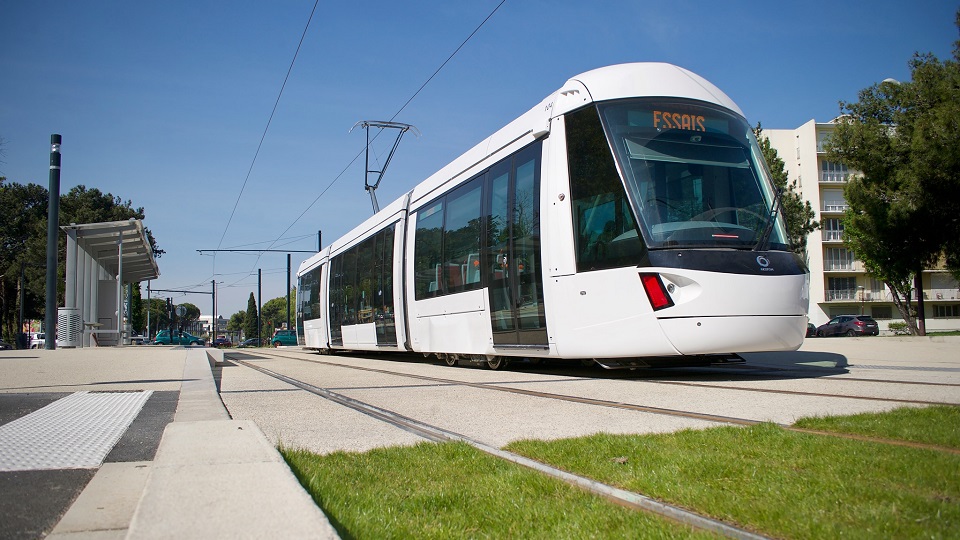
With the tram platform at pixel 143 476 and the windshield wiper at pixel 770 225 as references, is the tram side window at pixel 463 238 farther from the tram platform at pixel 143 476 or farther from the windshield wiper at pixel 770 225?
the tram platform at pixel 143 476

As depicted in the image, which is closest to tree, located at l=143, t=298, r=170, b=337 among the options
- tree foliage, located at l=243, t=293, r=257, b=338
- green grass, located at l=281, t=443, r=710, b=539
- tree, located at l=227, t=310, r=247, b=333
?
tree foliage, located at l=243, t=293, r=257, b=338

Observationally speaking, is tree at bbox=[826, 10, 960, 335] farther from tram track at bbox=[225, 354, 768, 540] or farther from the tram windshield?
tram track at bbox=[225, 354, 768, 540]

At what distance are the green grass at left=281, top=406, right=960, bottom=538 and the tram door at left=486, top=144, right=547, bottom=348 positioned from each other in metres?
4.96

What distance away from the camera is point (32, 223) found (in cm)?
5644

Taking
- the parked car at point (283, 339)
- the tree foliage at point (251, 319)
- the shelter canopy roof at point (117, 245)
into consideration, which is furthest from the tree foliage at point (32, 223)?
the tree foliage at point (251, 319)

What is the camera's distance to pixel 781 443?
3.91 meters

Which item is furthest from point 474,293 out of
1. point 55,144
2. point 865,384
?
point 55,144

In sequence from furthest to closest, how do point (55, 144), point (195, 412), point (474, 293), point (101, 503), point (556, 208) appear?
point (55, 144) → point (474, 293) → point (556, 208) → point (195, 412) → point (101, 503)

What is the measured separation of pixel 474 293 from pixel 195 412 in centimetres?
599

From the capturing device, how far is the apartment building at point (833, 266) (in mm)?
60094

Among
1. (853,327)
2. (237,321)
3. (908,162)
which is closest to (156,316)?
(237,321)

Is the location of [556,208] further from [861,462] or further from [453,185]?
[861,462]

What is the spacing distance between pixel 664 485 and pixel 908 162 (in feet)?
86.7

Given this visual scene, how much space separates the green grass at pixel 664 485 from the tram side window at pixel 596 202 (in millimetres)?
3741
